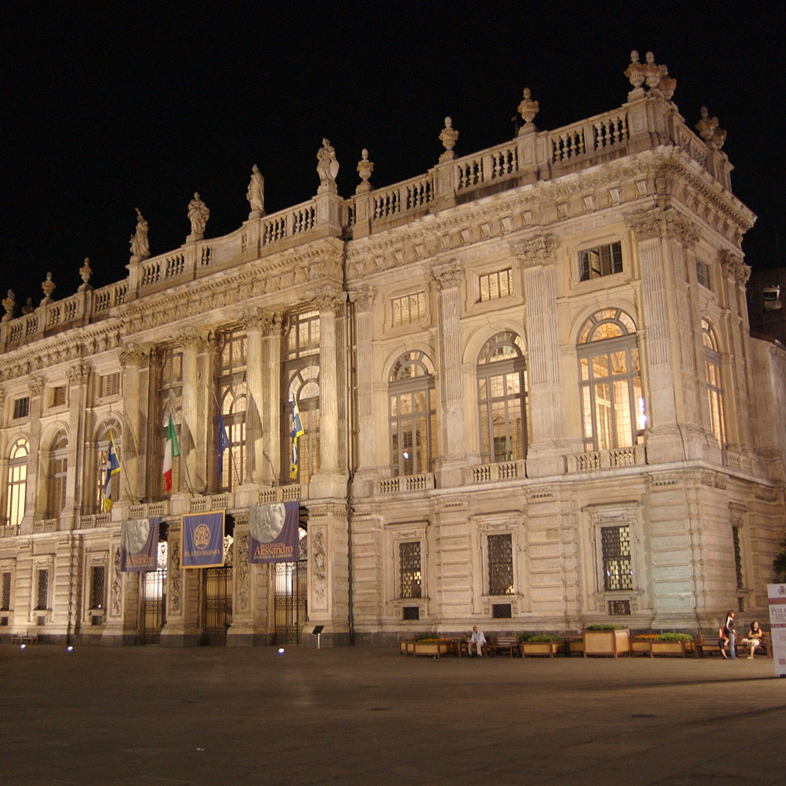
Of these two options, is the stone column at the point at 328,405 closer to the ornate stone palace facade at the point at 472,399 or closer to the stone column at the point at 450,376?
the ornate stone palace facade at the point at 472,399

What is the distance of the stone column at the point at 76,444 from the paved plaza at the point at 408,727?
2484 cm

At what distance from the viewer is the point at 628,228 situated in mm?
32219

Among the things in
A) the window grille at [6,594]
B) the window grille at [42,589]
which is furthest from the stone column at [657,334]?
the window grille at [6,594]

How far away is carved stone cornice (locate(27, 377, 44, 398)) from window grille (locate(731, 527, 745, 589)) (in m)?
37.0

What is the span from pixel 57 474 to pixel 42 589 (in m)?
6.12

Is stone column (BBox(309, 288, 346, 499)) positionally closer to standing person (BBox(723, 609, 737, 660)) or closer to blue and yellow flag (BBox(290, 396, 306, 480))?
blue and yellow flag (BBox(290, 396, 306, 480))

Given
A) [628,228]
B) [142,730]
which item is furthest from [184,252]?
[142,730]

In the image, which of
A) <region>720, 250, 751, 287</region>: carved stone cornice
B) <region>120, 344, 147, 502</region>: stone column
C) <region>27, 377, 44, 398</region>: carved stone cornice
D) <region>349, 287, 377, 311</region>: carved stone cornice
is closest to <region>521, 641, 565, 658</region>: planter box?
<region>349, 287, 377, 311</region>: carved stone cornice

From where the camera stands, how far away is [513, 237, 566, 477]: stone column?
32125mm

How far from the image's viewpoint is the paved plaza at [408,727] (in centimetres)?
936

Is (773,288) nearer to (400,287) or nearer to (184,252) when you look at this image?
(400,287)

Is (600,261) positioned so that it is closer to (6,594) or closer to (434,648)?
(434,648)

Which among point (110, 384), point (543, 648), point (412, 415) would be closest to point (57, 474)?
point (110, 384)

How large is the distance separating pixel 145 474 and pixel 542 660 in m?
23.9
